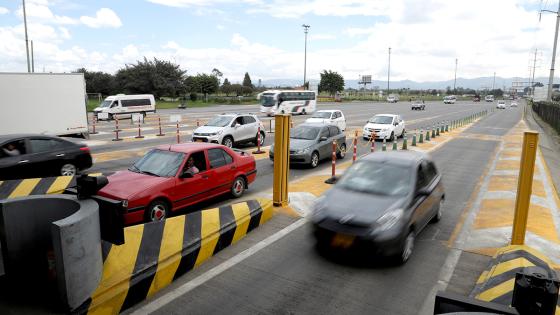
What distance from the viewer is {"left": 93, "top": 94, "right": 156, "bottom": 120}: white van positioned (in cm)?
3884

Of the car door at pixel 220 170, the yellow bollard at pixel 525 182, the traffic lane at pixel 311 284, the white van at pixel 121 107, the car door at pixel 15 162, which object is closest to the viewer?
the traffic lane at pixel 311 284

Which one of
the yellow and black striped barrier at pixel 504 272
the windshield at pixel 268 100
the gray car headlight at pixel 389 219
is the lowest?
the yellow and black striped barrier at pixel 504 272

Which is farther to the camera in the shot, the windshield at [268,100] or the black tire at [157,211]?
the windshield at [268,100]

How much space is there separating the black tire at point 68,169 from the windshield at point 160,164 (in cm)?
422

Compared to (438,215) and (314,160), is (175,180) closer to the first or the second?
(438,215)

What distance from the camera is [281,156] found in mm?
9414

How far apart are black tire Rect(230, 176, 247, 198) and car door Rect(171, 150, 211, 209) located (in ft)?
3.37

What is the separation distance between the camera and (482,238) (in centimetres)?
809

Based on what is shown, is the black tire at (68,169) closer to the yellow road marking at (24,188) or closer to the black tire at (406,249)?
the yellow road marking at (24,188)

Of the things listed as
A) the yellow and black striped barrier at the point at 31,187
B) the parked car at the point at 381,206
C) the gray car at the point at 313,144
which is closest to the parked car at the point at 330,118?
the gray car at the point at 313,144

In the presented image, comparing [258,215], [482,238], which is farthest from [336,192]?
[482,238]

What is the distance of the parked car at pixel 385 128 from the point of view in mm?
23391

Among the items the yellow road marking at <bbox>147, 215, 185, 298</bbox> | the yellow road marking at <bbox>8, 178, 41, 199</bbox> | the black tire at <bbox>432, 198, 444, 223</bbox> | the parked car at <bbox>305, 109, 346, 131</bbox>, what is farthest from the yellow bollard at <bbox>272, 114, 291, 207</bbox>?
the parked car at <bbox>305, 109, 346, 131</bbox>

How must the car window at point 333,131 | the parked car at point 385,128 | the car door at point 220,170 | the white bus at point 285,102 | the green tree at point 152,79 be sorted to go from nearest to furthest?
the car door at point 220,170, the car window at point 333,131, the parked car at point 385,128, the white bus at point 285,102, the green tree at point 152,79
